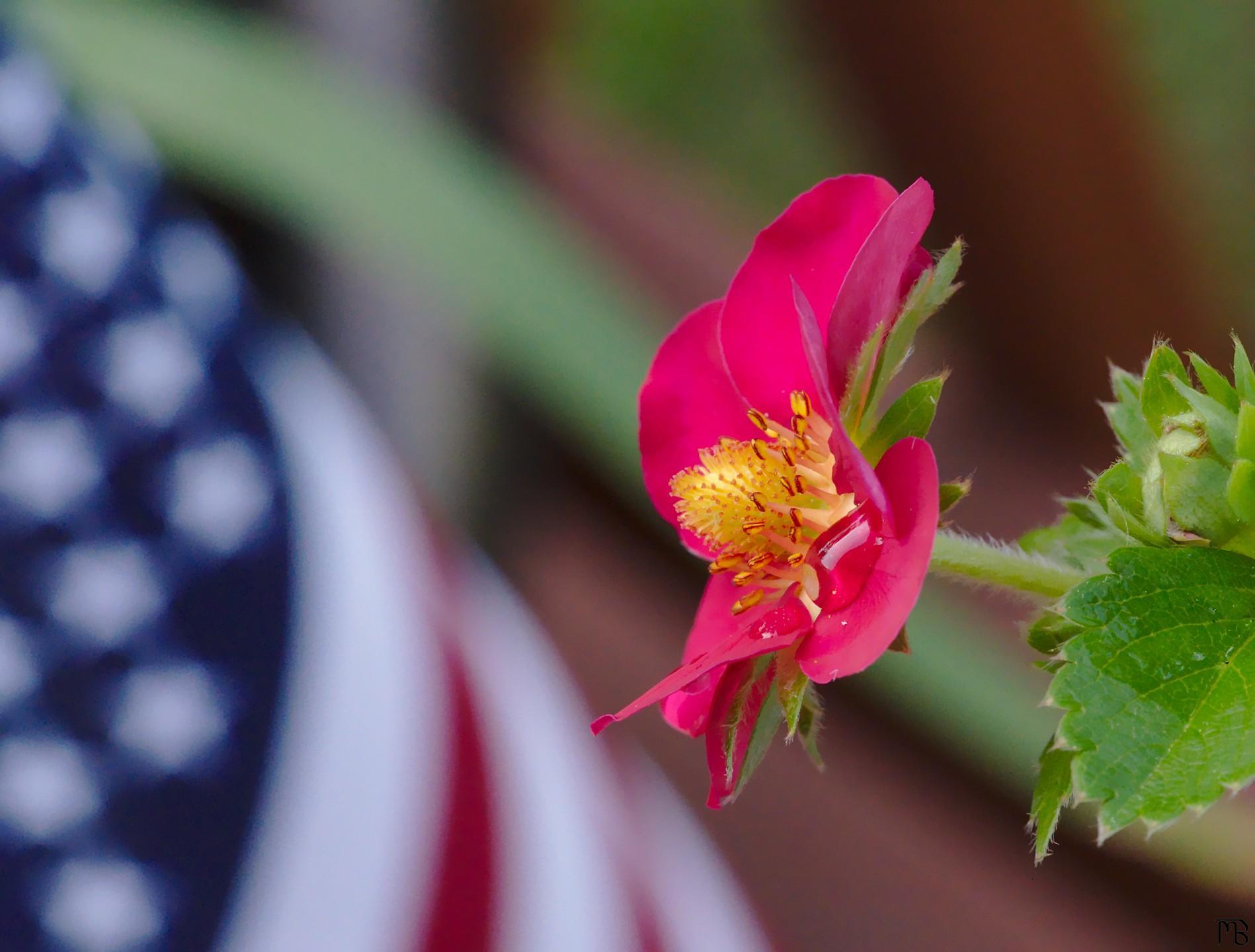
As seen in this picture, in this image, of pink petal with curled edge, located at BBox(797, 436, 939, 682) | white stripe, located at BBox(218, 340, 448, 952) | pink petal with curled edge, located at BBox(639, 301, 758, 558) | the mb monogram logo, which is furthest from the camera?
white stripe, located at BBox(218, 340, 448, 952)

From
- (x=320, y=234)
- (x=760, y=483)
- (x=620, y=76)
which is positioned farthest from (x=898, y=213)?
(x=620, y=76)

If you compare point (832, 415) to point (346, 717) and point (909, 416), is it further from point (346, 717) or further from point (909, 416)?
point (346, 717)

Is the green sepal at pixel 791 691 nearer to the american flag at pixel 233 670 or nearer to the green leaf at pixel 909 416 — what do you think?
the green leaf at pixel 909 416

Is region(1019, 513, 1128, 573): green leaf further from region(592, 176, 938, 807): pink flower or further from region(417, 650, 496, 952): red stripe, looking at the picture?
region(417, 650, 496, 952): red stripe

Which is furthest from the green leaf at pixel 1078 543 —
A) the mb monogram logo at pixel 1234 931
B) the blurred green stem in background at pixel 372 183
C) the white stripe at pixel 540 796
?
the blurred green stem in background at pixel 372 183

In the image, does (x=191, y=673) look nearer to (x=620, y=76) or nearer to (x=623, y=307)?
(x=623, y=307)

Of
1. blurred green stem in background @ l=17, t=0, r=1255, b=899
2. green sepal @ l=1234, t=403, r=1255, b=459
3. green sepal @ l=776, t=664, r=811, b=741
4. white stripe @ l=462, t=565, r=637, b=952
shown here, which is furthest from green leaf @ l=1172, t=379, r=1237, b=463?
blurred green stem in background @ l=17, t=0, r=1255, b=899
